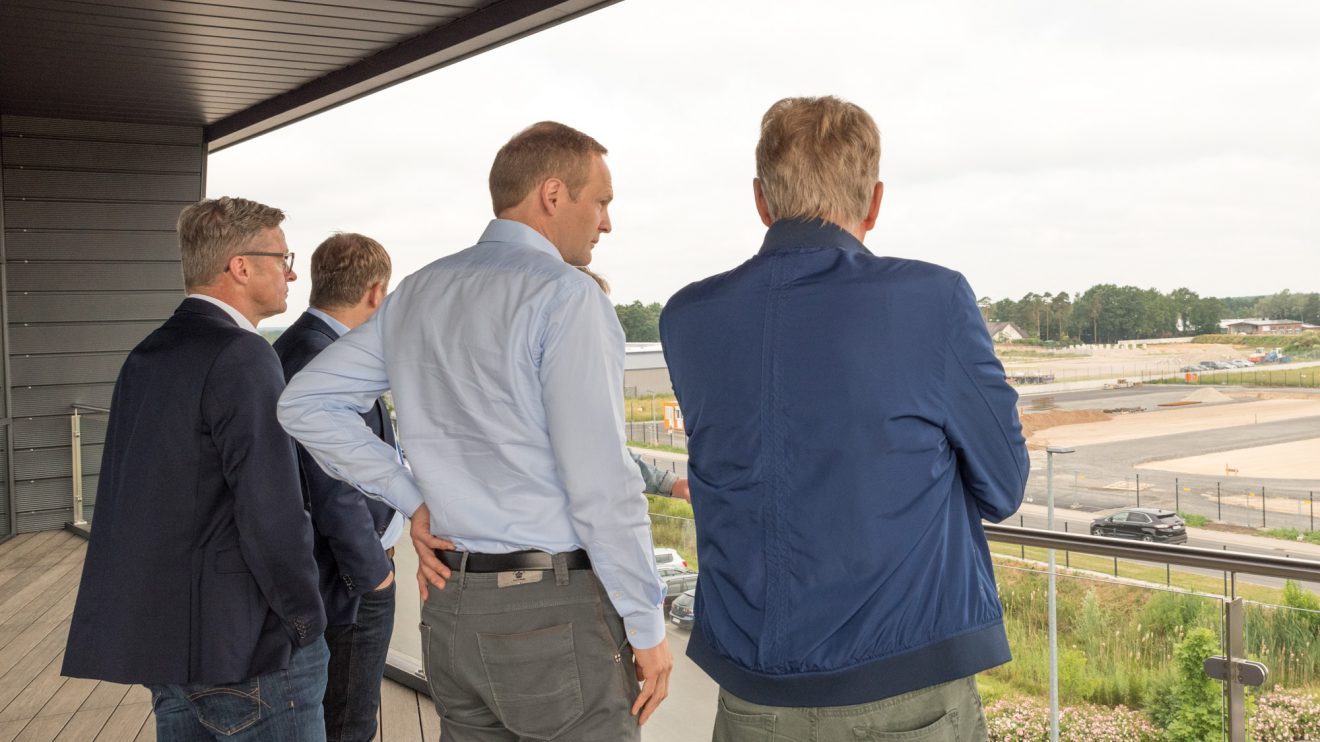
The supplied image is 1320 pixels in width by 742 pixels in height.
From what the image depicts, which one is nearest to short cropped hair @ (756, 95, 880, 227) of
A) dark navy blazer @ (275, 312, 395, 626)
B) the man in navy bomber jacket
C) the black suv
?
the man in navy bomber jacket

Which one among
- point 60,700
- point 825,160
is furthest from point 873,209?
point 60,700

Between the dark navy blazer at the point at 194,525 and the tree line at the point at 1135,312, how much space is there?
9.97ft

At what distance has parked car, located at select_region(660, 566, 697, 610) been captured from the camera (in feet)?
5.90

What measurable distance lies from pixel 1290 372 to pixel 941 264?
4.73m

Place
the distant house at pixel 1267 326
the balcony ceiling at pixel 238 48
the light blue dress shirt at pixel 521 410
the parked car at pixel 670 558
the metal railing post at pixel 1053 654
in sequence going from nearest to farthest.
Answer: the light blue dress shirt at pixel 521 410
the parked car at pixel 670 558
the metal railing post at pixel 1053 654
the distant house at pixel 1267 326
the balcony ceiling at pixel 238 48

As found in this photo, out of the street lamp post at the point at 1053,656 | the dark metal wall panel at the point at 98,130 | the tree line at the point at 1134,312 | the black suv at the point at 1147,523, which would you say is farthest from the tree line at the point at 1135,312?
the dark metal wall panel at the point at 98,130

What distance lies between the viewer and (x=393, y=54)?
16.4 ft

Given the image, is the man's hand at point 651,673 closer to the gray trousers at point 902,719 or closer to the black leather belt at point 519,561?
the black leather belt at point 519,561

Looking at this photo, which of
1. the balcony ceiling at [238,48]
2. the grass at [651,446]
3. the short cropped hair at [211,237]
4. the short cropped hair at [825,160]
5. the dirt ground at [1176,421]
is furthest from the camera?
the dirt ground at [1176,421]

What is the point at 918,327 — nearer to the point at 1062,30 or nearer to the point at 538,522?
the point at 538,522

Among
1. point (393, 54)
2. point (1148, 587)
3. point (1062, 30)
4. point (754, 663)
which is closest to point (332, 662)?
point (754, 663)

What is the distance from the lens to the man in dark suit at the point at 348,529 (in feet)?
6.52

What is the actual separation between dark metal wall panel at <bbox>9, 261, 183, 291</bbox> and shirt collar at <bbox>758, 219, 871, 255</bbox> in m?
A: 7.35

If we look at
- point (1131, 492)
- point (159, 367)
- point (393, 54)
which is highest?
point (393, 54)
